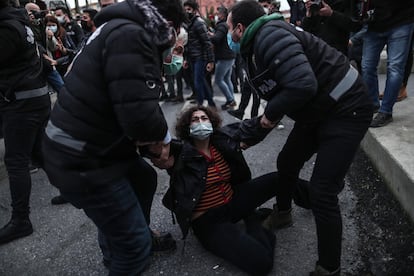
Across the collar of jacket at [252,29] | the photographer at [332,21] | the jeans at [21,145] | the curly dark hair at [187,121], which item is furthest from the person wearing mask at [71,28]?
the collar of jacket at [252,29]

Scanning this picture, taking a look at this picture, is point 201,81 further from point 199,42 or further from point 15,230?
point 15,230

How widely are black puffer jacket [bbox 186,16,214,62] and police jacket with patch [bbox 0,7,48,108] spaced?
10.3 feet

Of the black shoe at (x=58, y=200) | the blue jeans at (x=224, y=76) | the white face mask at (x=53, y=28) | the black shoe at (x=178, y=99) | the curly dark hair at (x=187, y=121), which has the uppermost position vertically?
the curly dark hair at (x=187, y=121)

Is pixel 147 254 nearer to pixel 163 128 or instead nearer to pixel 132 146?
pixel 132 146

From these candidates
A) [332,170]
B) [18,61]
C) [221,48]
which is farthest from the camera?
[221,48]

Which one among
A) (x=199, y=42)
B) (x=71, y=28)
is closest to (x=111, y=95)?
(x=199, y=42)

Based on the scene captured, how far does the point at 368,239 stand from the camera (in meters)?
2.35

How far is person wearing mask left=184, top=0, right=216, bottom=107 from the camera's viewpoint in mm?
5422

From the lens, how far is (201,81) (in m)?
5.80

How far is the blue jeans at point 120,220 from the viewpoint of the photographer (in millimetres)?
1530

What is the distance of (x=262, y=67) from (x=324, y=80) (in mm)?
315

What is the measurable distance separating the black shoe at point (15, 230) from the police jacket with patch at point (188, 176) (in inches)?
47.2

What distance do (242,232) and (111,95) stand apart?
1349 mm

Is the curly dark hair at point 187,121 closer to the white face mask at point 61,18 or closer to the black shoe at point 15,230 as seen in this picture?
the black shoe at point 15,230
